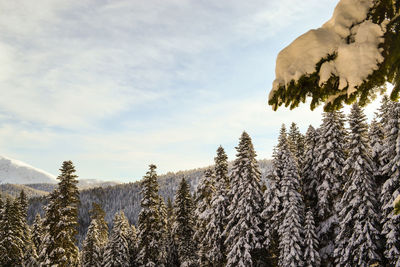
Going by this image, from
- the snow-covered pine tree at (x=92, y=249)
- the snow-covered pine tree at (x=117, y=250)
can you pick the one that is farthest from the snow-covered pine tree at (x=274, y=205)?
the snow-covered pine tree at (x=92, y=249)

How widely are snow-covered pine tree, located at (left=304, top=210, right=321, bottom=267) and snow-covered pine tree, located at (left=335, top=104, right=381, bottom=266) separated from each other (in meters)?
2.29

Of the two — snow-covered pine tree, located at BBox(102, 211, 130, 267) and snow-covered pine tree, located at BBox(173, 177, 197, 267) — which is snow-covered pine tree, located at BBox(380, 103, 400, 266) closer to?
snow-covered pine tree, located at BBox(173, 177, 197, 267)

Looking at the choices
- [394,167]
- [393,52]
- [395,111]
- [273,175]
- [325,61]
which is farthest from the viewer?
[273,175]

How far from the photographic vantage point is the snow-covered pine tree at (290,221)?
85.9 ft

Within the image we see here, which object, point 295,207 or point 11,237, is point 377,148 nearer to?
point 295,207

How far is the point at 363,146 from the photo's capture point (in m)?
24.1

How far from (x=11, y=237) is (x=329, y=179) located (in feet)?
135

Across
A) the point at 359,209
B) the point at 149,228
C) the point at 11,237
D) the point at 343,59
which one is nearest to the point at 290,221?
the point at 359,209

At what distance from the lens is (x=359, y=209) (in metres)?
22.3

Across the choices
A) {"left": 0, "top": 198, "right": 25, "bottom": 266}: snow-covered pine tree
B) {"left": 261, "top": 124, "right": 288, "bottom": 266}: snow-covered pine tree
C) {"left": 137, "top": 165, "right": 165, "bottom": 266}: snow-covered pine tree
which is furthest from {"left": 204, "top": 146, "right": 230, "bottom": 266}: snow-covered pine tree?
{"left": 0, "top": 198, "right": 25, "bottom": 266}: snow-covered pine tree

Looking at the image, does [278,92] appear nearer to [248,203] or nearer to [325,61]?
[325,61]

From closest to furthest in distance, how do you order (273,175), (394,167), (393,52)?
(393,52), (394,167), (273,175)

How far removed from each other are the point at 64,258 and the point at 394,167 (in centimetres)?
2805

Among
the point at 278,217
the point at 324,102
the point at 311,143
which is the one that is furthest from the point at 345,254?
the point at 324,102
